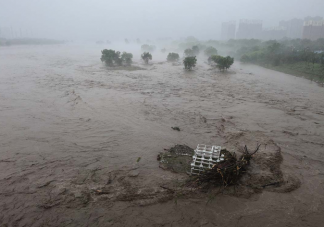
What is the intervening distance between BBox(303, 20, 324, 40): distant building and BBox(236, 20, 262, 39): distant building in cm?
3140

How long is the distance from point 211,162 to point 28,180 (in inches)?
162

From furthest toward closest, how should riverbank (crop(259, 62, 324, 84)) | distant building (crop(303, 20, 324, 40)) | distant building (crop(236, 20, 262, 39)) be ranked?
distant building (crop(236, 20, 262, 39)) → distant building (crop(303, 20, 324, 40)) → riverbank (crop(259, 62, 324, 84))

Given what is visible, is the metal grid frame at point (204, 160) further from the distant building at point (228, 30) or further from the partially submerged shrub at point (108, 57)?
the distant building at point (228, 30)

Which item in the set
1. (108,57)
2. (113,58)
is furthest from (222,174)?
(113,58)

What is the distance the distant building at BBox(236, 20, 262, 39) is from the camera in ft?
269

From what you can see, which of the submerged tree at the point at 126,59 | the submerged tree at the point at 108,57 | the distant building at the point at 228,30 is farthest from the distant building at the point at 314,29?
the submerged tree at the point at 108,57

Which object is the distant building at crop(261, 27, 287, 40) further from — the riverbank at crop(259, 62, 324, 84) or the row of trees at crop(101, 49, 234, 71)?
the row of trees at crop(101, 49, 234, 71)

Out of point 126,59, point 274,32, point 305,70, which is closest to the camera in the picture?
point 305,70

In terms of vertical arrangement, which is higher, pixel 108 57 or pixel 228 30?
pixel 228 30

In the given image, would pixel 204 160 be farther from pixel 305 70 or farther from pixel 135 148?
pixel 305 70

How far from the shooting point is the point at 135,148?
21.0ft

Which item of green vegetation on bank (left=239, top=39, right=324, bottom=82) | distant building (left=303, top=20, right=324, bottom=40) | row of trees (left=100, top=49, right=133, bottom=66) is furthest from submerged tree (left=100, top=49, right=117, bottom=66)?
distant building (left=303, top=20, right=324, bottom=40)

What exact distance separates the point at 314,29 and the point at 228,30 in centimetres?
4265

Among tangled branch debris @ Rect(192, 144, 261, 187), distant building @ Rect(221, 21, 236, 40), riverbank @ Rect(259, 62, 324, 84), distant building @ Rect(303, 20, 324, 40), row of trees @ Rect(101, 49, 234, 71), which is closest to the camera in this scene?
tangled branch debris @ Rect(192, 144, 261, 187)
